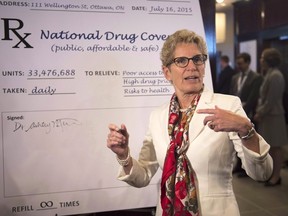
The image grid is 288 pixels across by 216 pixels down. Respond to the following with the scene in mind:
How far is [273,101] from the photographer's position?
12.8 feet

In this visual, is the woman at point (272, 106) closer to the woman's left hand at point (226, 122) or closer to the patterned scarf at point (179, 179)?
the patterned scarf at point (179, 179)

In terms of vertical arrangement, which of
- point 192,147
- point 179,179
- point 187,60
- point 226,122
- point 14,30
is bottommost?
point 179,179

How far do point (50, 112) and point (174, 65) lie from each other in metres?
0.66

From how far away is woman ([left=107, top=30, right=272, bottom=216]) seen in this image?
1258mm

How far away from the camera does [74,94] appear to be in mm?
1673

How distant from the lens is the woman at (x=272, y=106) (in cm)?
389

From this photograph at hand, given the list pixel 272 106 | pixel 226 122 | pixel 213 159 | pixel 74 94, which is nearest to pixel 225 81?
pixel 272 106

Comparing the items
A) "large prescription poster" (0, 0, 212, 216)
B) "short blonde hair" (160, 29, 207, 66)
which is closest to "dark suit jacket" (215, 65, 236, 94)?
"large prescription poster" (0, 0, 212, 216)

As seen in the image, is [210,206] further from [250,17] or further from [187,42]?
[250,17]

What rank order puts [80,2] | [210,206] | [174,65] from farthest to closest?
[80,2]
[174,65]
[210,206]

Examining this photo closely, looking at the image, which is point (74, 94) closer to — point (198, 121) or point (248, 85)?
point (198, 121)

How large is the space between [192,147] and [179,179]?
0.42 feet

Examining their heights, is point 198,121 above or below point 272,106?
above

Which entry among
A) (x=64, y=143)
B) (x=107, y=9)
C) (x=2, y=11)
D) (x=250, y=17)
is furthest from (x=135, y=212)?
(x=250, y=17)
